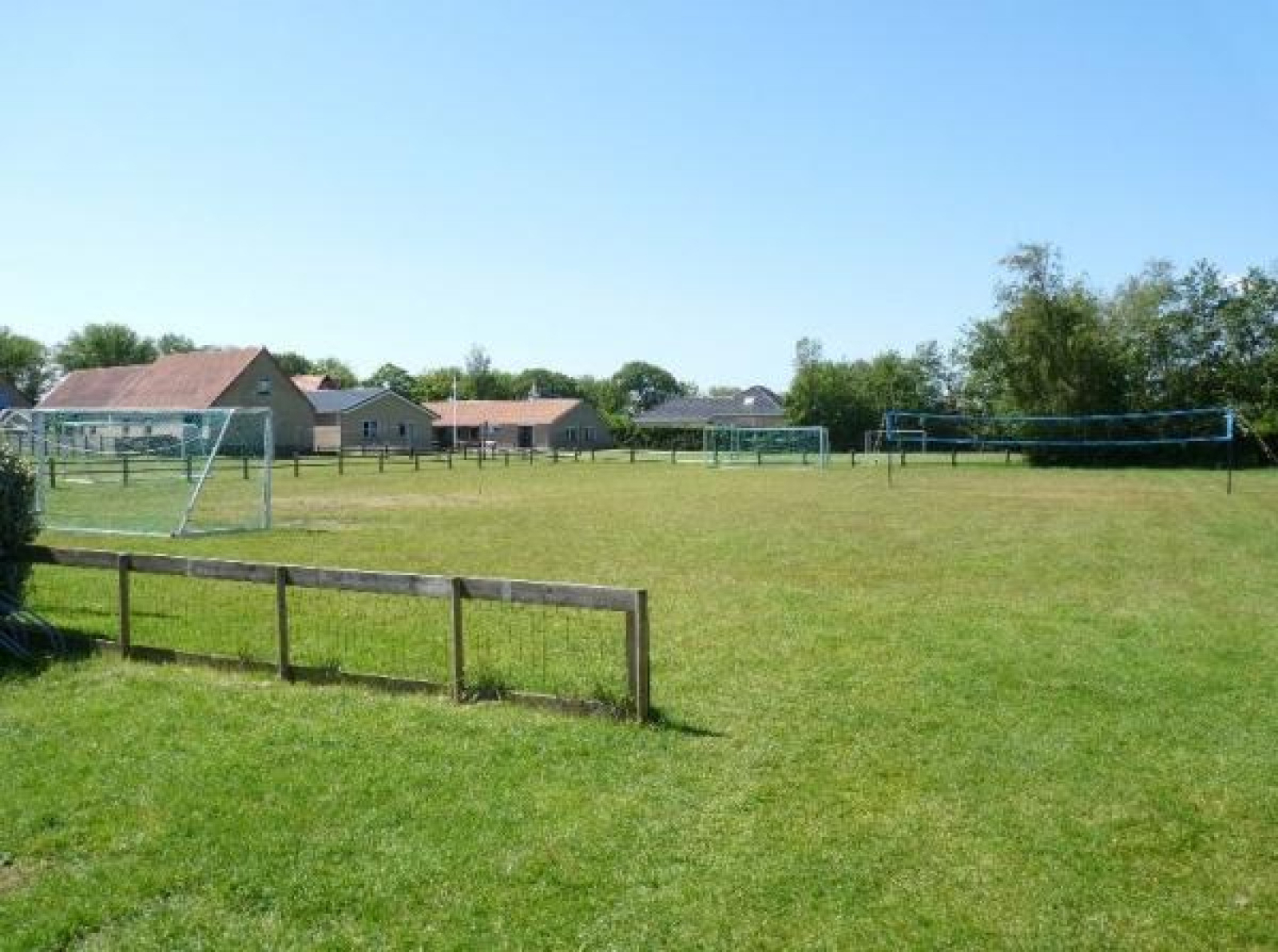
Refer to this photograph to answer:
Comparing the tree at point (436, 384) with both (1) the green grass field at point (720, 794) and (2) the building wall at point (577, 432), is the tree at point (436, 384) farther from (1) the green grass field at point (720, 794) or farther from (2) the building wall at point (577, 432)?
(1) the green grass field at point (720, 794)

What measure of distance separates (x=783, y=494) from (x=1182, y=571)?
16.0 meters

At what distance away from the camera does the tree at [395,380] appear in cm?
12519

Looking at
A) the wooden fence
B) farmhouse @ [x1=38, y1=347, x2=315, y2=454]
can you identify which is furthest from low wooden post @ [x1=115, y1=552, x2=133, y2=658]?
farmhouse @ [x1=38, y1=347, x2=315, y2=454]

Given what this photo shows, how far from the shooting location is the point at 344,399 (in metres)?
73.5

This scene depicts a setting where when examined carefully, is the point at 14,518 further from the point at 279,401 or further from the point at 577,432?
the point at 577,432

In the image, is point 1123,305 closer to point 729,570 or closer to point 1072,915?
point 729,570

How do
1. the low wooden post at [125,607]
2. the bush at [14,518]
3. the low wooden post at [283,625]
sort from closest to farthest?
1. the low wooden post at [283,625]
2. the low wooden post at [125,607]
3. the bush at [14,518]

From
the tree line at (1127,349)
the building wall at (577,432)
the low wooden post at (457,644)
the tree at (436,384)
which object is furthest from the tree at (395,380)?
the low wooden post at (457,644)

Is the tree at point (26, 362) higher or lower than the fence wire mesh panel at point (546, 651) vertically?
higher

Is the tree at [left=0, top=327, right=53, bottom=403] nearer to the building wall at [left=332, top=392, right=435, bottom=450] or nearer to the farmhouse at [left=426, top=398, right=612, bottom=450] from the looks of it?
the farmhouse at [left=426, top=398, right=612, bottom=450]

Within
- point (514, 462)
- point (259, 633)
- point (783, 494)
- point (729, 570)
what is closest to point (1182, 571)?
point (729, 570)

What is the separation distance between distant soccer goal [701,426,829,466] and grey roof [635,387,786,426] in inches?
984

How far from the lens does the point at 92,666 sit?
855 cm

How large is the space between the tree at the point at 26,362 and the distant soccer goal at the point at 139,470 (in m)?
96.7
